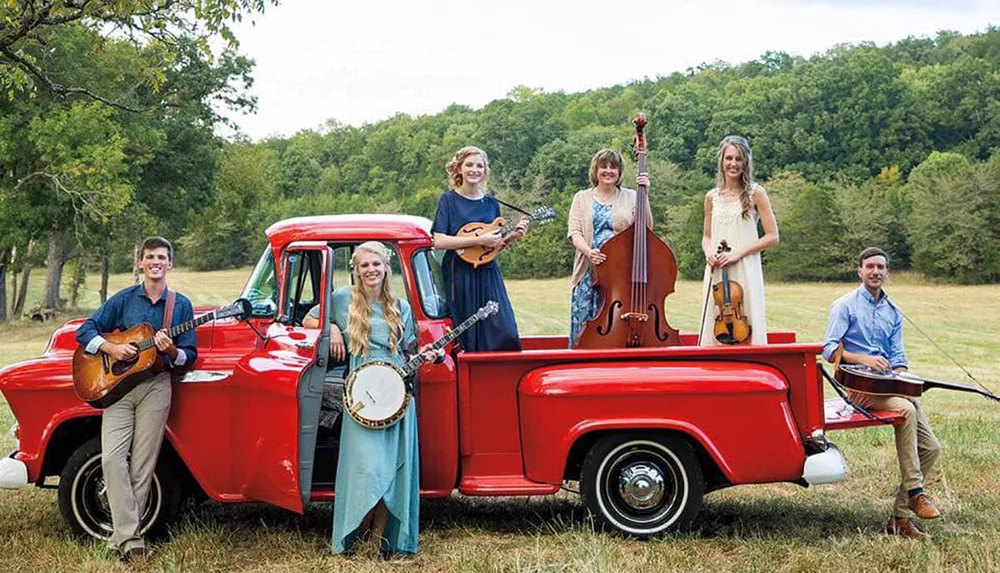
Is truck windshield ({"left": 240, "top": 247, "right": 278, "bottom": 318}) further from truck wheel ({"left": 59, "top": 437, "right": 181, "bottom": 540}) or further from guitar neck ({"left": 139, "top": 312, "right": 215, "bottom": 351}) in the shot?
truck wheel ({"left": 59, "top": 437, "right": 181, "bottom": 540})

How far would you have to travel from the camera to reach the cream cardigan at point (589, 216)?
6484 mm

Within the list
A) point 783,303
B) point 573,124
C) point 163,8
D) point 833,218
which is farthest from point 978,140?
point 163,8

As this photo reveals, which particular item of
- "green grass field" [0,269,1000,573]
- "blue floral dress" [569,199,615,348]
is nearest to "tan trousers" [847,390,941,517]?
"green grass field" [0,269,1000,573]

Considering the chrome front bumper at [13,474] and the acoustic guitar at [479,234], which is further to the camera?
the acoustic guitar at [479,234]

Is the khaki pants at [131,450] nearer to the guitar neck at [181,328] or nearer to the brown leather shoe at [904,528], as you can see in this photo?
the guitar neck at [181,328]

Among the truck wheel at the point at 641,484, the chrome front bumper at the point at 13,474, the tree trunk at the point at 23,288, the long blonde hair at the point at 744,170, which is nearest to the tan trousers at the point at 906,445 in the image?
the truck wheel at the point at 641,484

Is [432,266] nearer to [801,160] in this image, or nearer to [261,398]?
[261,398]

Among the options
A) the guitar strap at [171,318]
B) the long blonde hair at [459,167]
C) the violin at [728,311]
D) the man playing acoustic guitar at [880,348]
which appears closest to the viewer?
the guitar strap at [171,318]

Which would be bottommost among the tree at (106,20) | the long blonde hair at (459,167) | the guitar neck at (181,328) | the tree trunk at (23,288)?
the tree trunk at (23,288)

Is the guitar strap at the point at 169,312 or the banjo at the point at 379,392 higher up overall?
the guitar strap at the point at 169,312

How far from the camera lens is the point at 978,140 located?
240 feet

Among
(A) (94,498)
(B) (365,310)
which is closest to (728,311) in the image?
(B) (365,310)

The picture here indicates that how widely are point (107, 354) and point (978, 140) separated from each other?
254 feet

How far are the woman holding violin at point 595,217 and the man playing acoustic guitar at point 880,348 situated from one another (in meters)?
1.32
